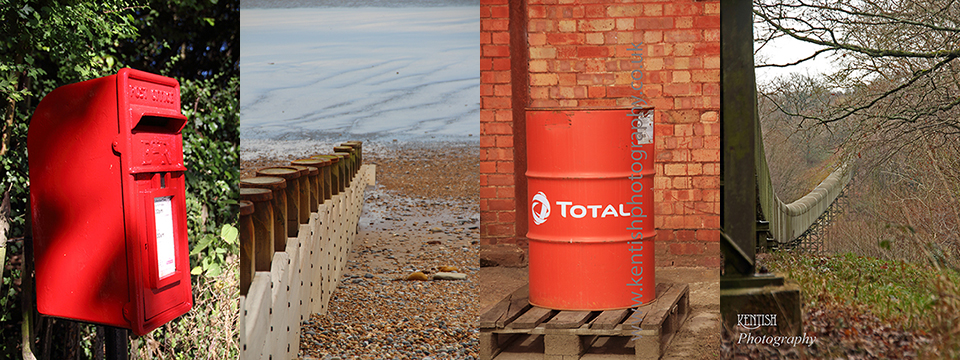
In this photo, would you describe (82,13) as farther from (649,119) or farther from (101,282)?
(649,119)

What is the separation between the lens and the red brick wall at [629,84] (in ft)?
13.5

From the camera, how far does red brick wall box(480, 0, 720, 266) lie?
4.13 m

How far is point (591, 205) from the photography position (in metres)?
3.09

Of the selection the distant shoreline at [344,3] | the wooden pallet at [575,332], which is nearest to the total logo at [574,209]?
the wooden pallet at [575,332]

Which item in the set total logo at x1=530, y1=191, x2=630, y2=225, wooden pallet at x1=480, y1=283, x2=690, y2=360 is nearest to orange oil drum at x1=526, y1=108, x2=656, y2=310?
total logo at x1=530, y1=191, x2=630, y2=225

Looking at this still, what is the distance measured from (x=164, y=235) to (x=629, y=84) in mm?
3047

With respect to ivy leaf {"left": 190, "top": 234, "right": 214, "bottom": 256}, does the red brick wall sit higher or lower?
higher

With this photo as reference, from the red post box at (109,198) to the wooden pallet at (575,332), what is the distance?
150 centimetres

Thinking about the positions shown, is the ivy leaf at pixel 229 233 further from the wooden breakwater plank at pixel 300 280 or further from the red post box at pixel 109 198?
the red post box at pixel 109 198

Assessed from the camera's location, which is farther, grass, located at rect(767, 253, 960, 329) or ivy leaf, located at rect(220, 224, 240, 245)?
ivy leaf, located at rect(220, 224, 240, 245)

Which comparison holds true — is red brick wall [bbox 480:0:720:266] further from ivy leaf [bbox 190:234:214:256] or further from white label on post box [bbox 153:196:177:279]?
white label on post box [bbox 153:196:177:279]

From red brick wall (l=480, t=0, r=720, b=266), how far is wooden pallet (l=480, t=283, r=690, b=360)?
1238 mm

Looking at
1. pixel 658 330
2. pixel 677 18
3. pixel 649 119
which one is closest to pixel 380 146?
pixel 649 119

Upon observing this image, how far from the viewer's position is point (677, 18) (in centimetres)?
411
